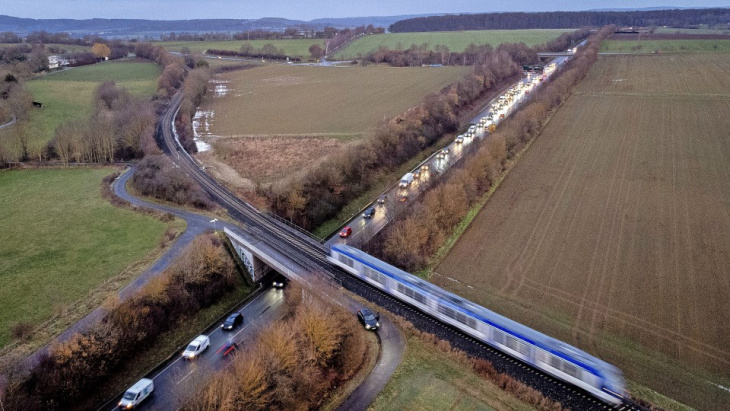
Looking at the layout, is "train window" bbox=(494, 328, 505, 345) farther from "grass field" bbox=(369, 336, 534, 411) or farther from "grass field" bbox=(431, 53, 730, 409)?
"grass field" bbox=(431, 53, 730, 409)

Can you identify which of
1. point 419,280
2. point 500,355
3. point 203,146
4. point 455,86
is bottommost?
point 500,355

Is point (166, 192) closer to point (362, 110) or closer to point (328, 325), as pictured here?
point (328, 325)

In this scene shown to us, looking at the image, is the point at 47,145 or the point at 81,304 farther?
the point at 47,145

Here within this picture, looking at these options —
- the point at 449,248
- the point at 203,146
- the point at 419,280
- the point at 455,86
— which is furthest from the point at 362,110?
the point at 419,280

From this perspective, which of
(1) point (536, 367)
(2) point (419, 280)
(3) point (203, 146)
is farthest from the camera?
(3) point (203, 146)

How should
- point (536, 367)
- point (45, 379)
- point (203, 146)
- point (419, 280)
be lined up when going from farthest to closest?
1. point (203, 146)
2. point (419, 280)
3. point (536, 367)
4. point (45, 379)

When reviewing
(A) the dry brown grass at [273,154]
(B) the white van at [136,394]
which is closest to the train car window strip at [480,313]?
(B) the white van at [136,394]

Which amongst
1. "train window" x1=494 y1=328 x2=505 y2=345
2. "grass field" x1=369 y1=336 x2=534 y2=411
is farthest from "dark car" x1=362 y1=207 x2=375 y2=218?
"train window" x1=494 y1=328 x2=505 y2=345
